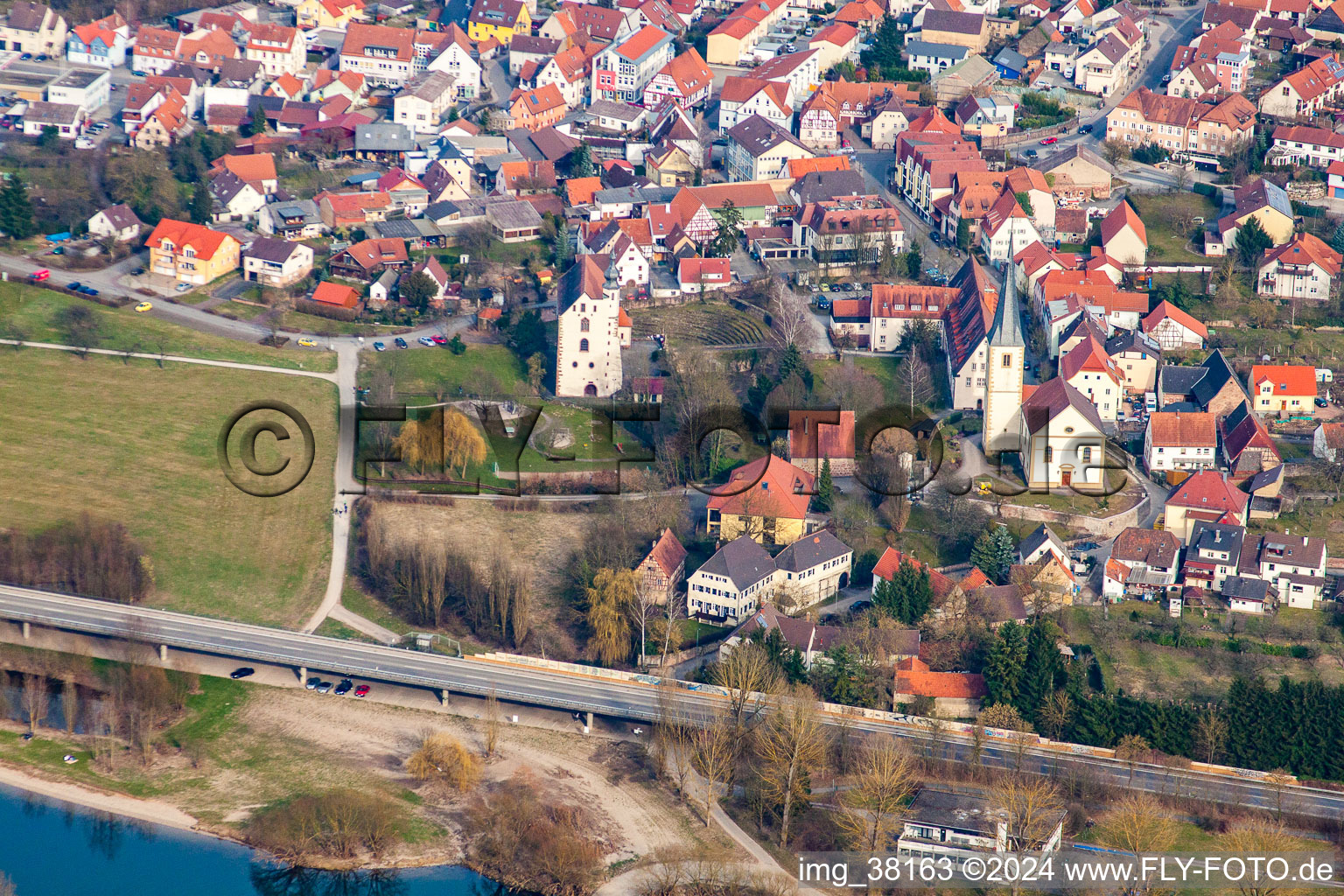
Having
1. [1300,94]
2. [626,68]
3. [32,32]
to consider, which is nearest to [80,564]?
[626,68]

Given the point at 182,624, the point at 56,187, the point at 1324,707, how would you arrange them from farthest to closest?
the point at 56,187
the point at 182,624
the point at 1324,707

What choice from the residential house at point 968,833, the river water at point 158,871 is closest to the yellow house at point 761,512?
the residential house at point 968,833

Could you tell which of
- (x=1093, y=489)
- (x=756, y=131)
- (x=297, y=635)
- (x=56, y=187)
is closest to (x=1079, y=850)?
(x=1093, y=489)

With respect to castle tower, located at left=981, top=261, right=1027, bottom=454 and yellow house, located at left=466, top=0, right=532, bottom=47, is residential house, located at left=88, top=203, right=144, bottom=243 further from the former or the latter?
castle tower, located at left=981, top=261, right=1027, bottom=454

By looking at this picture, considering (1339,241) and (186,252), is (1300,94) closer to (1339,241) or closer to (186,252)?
(1339,241)

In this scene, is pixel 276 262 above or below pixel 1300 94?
below

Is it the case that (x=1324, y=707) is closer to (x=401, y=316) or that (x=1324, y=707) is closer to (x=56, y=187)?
(x=401, y=316)
